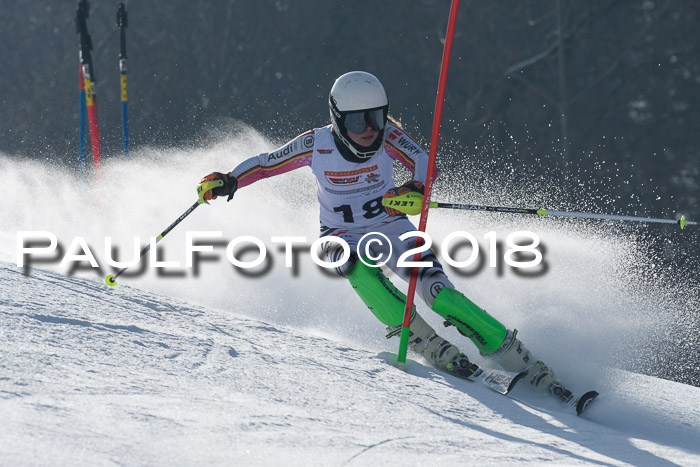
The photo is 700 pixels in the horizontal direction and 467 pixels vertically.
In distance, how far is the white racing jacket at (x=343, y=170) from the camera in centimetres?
399

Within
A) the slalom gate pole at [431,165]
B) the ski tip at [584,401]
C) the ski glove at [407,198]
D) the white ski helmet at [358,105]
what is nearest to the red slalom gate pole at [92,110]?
the white ski helmet at [358,105]

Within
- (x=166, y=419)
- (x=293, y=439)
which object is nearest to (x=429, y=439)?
(x=293, y=439)

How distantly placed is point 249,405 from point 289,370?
21.6 inches

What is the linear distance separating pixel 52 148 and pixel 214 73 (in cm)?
503

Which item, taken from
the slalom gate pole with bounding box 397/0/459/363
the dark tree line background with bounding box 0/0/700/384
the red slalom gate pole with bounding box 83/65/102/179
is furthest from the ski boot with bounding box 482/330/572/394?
the dark tree line background with bounding box 0/0/700/384

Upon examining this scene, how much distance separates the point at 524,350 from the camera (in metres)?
3.55

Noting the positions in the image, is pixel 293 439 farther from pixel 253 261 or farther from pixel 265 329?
pixel 253 261

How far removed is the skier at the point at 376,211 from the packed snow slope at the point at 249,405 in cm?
16

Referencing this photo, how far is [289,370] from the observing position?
302cm

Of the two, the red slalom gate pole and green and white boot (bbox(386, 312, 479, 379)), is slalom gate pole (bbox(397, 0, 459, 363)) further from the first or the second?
the red slalom gate pole

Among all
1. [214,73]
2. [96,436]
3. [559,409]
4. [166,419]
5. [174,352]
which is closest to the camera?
[96,436]

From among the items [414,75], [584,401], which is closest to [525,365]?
[584,401]

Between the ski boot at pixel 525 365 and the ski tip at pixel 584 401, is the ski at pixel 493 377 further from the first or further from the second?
the ski tip at pixel 584 401

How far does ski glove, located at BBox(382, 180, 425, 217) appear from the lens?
11.7ft
